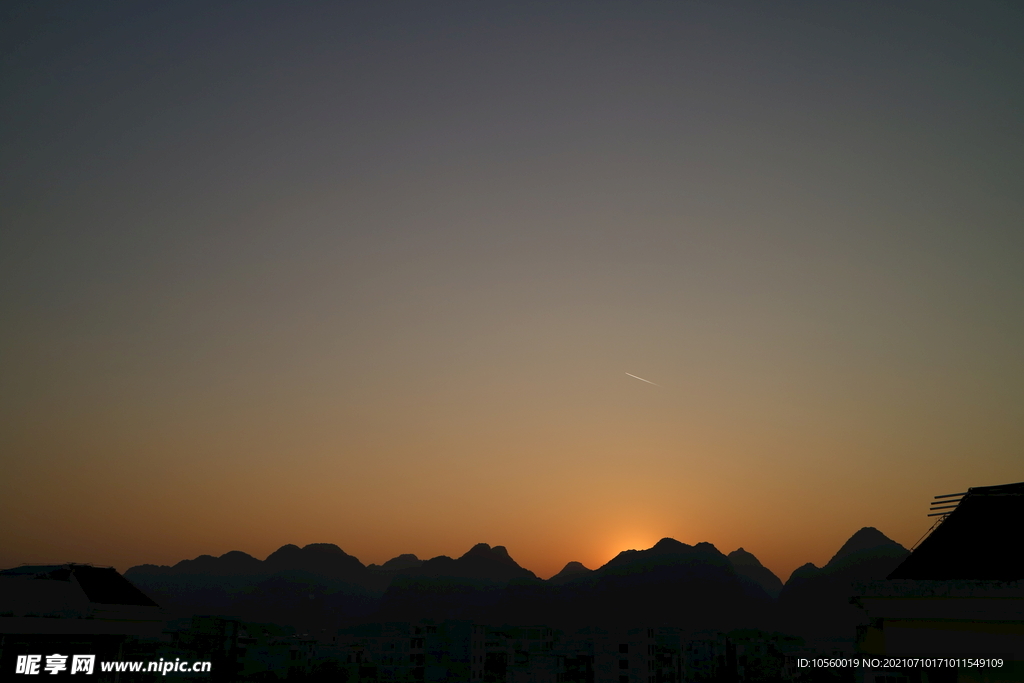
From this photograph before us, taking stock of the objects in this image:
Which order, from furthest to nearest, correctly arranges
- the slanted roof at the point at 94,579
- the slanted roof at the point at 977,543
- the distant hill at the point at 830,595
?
1. the distant hill at the point at 830,595
2. the slanted roof at the point at 94,579
3. the slanted roof at the point at 977,543

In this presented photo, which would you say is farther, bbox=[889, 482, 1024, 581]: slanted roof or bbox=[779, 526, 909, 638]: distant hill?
bbox=[779, 526, 909, 638]: distant hill

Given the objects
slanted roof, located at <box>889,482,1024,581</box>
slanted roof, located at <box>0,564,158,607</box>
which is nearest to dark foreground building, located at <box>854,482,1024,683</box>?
slanted roof, located at <box>889,482,1024,581</box>

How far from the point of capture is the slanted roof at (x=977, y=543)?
11.8m

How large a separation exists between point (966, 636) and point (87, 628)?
38.9m

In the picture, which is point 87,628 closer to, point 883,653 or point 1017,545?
point 883,653

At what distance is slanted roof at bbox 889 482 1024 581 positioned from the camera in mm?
11828

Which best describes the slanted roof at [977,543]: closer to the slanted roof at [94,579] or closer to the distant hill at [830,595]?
the slanted roof at [94,579]

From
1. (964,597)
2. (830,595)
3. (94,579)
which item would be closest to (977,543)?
(964,597)

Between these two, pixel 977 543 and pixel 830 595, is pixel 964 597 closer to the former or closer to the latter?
pixel 977 543

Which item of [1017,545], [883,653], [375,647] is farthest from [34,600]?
[375,647]

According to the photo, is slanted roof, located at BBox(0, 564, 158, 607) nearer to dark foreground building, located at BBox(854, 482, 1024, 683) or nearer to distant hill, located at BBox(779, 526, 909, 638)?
dark foreground building, located at BBox(854, 482, 1024, 683)

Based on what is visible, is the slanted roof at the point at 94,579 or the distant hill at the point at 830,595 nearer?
the slanted roof at the point at 94,579

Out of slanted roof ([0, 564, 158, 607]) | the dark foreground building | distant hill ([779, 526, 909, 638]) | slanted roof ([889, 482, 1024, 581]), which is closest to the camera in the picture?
the dark foreground building

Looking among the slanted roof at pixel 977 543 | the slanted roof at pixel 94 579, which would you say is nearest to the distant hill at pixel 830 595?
the slanted roof at pixel 94 579
